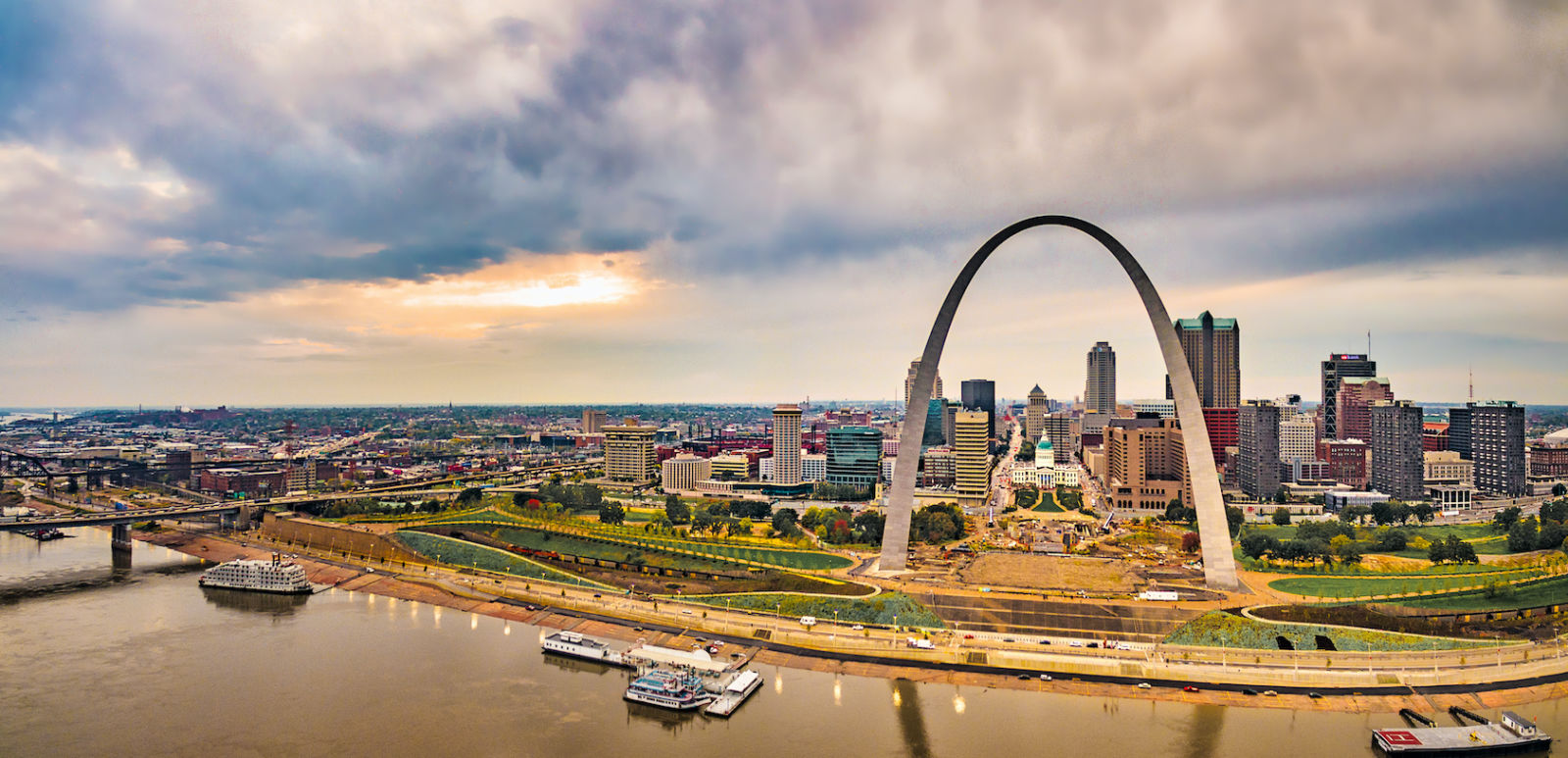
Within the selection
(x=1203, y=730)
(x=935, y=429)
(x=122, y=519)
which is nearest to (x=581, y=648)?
(x=1203, y=730)

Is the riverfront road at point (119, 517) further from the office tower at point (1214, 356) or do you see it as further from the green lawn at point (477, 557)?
the office tower at point (1214, 356)

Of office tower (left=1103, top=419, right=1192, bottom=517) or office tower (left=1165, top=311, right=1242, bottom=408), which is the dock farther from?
office tower (left=1165, top=311, right=1242, bottom=408)

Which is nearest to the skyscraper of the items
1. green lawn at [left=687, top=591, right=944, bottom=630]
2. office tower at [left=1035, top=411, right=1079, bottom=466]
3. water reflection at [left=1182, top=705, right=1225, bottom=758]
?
office tower at [left=1035, top=411, right=1079, bottom=466]

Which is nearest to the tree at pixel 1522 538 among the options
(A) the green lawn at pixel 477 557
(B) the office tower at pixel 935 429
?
(A) the green lawn at pixel 477 557

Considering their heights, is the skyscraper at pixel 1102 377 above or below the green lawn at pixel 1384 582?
above

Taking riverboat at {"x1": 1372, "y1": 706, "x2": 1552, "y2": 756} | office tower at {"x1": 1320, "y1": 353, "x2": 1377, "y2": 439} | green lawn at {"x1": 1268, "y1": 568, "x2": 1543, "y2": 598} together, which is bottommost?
riverboat at {"x1": 1372, "y1": 706, "x2": 1552, "y2": 756}

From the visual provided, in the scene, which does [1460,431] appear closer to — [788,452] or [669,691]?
[788,452]

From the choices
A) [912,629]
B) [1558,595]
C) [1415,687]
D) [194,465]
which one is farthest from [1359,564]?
[194,465]
